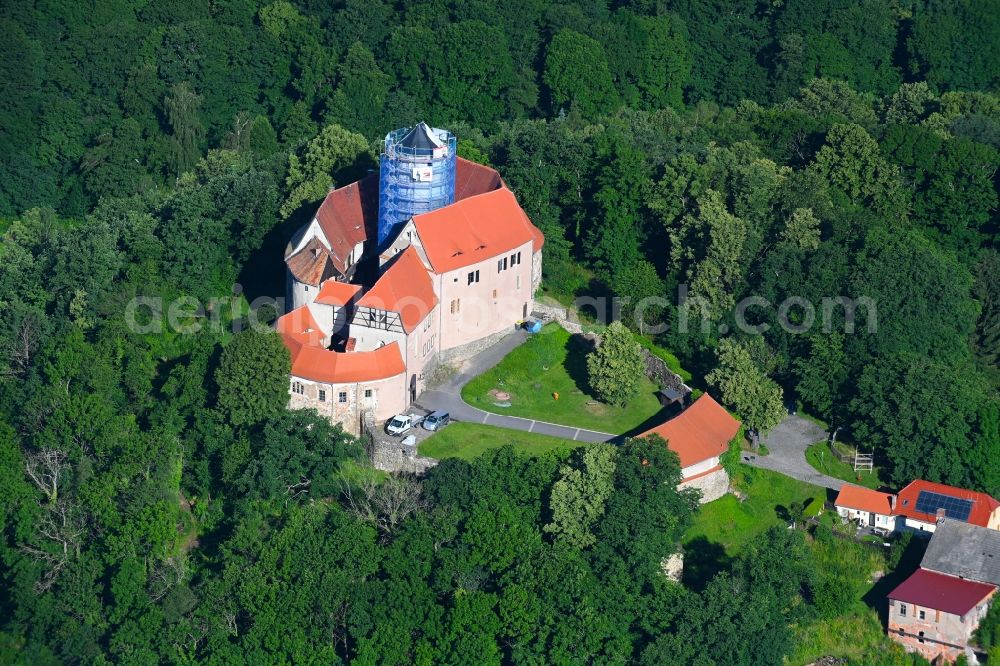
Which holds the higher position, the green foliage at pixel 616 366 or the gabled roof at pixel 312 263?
the gabled roof at pixel 312 263

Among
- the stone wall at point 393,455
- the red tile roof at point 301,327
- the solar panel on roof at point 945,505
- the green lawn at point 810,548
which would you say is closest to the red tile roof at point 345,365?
the red tile roof at point 301,327

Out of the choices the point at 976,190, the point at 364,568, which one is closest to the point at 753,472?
the point at 364,568

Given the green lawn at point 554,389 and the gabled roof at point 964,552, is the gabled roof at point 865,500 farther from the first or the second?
the green lawn at point 554,389

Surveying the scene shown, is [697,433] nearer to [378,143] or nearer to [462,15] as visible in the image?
[378,143]

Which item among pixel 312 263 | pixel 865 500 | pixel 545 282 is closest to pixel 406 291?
pixel 312 263

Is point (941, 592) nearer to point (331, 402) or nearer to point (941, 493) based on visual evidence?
point (941, 493)

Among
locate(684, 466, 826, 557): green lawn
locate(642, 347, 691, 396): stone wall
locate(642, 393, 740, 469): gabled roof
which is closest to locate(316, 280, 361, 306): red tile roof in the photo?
locate(642, 347, 691, 396): stone wall

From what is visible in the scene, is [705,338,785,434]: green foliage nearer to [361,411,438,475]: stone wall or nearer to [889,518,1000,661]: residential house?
[889,518,1000,661]: residential house

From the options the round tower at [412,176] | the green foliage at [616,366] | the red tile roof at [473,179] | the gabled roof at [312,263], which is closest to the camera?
the green foliage at [616,366]
